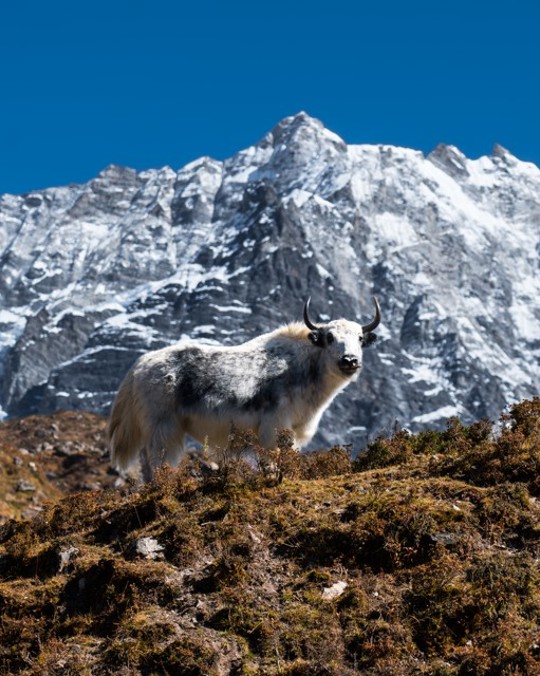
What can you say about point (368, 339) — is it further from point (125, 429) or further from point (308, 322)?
point (125, 429)

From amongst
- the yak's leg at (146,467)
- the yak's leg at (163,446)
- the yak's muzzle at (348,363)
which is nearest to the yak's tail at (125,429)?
the yak's leg at (146,467)

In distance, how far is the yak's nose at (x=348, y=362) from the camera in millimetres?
19312

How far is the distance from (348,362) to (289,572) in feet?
25.8

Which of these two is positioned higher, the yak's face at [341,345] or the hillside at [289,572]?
the yak's face at [341,345]

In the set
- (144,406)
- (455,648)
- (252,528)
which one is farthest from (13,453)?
(455,648)

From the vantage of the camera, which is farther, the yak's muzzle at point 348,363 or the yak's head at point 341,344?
the yak's head at point 341,344

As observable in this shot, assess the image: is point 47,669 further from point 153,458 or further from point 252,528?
point 153,458

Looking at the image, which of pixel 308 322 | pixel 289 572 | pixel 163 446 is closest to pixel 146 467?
pixel 163 446

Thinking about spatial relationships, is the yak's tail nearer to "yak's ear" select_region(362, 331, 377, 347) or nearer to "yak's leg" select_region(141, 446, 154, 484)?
"yak's leg" select_region(141, 446, 154, 484)

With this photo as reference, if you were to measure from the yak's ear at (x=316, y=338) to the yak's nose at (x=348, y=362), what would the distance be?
0.67 m

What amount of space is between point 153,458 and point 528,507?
804cm

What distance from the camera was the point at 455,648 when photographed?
10.4 meters

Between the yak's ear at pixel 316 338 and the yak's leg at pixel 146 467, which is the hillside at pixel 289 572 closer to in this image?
the yak's leg at pixel 146 467

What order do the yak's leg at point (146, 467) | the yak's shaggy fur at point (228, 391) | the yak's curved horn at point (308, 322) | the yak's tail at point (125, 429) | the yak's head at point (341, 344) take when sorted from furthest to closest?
the yak's curved horn at point (308, 322) → the yak's tail at point (125, 429) → the yak's head at point (341, 344) → the yak's shaggy fur at point (228, 391) → the yak's leg at point (146, 467)
